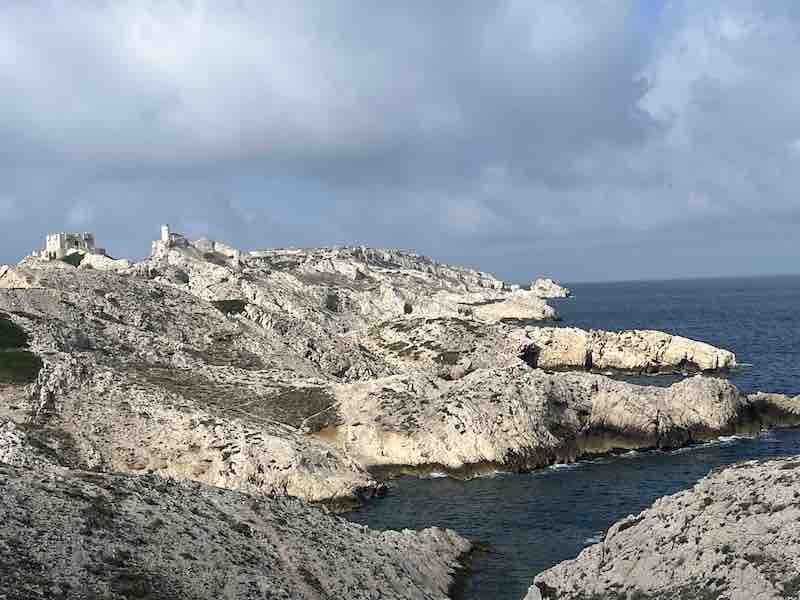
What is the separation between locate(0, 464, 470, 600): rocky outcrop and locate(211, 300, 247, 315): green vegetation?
7977cm

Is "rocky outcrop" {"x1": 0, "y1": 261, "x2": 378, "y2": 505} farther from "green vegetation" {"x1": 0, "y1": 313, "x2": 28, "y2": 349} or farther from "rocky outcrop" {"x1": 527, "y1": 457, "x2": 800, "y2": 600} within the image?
"rocky outcrop" {"x1": 527, "y1": 457, "x2": 800, "y2": 600}

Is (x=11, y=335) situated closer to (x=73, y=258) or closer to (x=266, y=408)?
(x=266, y=408)

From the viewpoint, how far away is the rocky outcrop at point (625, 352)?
122m

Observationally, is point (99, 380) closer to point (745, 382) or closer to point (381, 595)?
point (381, 595)

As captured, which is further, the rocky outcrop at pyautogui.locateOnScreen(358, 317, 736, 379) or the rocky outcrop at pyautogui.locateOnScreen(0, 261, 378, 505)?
the rocky outcrop at pyautogui.locateOnScreen(358, 317, 736, 379)

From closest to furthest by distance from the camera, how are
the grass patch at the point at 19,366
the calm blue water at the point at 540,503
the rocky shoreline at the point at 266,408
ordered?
the calm blue water at the point at 540,503
the rocky shoreline at the point at 266,408
the grass patch at the point at 19,366

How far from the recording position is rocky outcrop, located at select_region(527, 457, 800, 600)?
80.2 ft

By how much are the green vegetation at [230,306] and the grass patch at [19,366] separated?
46.9 m

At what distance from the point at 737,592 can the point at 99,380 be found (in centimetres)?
5109

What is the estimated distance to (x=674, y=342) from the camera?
411 feet

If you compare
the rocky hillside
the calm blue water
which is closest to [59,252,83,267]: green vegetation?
the rocky hillside

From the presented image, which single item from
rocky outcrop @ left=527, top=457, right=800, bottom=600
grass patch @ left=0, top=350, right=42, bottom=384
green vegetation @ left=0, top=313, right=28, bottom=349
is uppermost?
green vegetation @ left=0, top=313, right=28, bottom=349

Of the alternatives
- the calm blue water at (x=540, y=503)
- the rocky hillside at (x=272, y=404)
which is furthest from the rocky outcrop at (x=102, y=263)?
the calm blue water at (x=540, y=503)

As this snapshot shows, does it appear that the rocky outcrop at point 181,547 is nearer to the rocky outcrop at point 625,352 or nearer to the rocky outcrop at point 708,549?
the rocky outcrop at point 708,549
